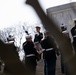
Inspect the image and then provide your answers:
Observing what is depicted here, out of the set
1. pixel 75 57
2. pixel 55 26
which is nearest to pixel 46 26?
pixel 55 26

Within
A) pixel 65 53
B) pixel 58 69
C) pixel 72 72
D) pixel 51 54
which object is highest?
pixel 65 53

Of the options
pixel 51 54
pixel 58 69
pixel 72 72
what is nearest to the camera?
pixel 72 72

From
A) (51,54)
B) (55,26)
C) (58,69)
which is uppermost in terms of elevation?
(55,26)

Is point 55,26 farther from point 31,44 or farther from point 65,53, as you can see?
point 31,44

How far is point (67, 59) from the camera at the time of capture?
3.88 feet

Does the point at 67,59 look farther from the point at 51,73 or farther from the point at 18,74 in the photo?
the point at 51,73

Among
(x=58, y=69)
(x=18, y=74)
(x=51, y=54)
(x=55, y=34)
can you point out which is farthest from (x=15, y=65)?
(x=58, y=69)

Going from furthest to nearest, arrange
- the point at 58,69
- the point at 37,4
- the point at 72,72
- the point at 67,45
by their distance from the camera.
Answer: the point at 58,69 → the point at 72,72 → the point at 67,45 → the point at 37,4

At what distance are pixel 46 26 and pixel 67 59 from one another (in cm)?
25

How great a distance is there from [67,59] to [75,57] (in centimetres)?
4

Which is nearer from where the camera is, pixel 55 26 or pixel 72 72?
pixel 55 26

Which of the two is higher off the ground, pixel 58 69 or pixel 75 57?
pixel 75 57

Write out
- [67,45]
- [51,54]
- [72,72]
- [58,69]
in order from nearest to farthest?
[67,45] → [72,72] → [51,54] → [58,69]

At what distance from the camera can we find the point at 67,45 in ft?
3.66
